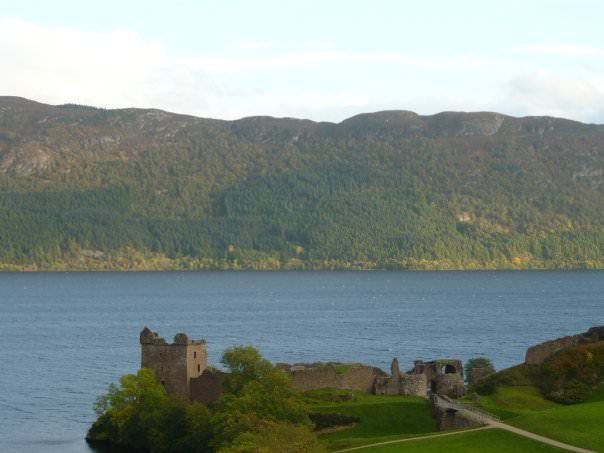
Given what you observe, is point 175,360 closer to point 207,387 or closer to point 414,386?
point 207,387

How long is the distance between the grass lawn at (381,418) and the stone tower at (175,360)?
9911mm

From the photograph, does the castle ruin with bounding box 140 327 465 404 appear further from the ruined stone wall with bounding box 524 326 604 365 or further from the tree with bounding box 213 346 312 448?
the ruined stone wall with bounding box 524 326 604 365

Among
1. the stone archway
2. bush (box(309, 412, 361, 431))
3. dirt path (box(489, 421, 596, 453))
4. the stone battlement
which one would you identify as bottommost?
bush (box(309, 412, 361, 431))

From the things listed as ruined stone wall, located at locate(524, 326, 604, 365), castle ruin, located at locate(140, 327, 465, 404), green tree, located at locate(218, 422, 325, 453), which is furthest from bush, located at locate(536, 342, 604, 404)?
green tree, located at locate(218, 422, 325, 453)

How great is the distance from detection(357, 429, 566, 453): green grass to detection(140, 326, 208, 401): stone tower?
21707 millimetres

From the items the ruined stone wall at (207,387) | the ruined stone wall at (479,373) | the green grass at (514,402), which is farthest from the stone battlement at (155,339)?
the green grass at (514,402)

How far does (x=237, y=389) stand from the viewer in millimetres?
77938

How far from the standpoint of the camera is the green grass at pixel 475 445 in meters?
60.5

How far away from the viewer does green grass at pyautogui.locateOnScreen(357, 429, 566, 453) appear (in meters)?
60.5

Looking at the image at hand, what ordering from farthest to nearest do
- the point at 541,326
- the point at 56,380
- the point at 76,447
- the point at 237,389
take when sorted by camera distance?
the point at 541,326, the point at 56,380, the point at 76,447, the point at 237,389

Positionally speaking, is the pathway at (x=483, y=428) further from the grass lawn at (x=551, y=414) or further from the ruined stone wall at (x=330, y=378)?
the ruined stone wall at (x=330, y=378)

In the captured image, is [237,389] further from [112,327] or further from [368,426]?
[112,327]

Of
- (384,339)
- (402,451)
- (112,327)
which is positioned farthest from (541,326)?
(402,451)

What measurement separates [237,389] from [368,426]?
29.6ft
